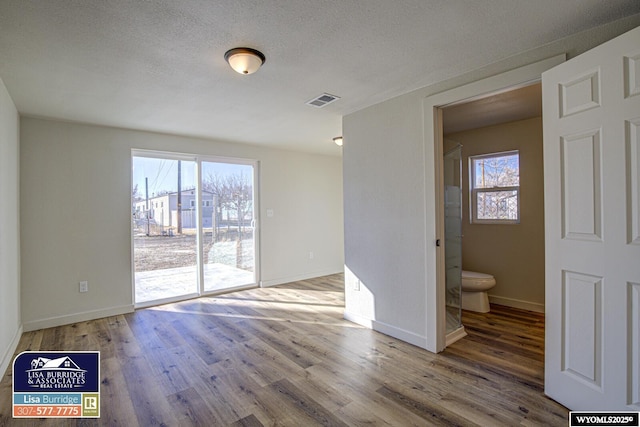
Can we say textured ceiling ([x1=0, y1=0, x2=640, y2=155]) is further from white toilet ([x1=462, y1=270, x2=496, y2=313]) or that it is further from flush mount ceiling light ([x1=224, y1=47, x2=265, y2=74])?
white toilet ([x1=462, y1=270, x2=496, y2=313])

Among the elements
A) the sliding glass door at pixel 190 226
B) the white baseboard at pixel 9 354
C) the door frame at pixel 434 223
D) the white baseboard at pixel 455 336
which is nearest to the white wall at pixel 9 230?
the white baseboard at pixel 9 354

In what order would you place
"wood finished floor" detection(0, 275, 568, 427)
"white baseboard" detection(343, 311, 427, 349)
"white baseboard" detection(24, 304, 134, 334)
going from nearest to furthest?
"wood finished floor" detection(0, 275, 568, 427)
"white baseboard" detection(343, 311, 427, 349)
"white baseboard" detection(24, 304, 134, 334)

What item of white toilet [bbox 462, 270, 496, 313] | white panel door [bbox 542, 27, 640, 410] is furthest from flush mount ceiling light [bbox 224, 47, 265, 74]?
white toilet [bbox 462, 270, 496, 313]

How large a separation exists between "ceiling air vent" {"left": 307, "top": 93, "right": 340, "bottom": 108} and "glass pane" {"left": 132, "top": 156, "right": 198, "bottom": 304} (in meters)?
2.36

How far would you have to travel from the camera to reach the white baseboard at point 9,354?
2496 mm

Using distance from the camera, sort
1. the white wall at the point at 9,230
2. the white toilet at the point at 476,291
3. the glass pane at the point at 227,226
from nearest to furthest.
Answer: the white wall at the point at 9,230
the white toilet at the point at 476,291
the glass pane at the point at 227,226

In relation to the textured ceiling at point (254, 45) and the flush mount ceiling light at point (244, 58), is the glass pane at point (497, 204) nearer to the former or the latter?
the textured ceiling at point (254, 45)

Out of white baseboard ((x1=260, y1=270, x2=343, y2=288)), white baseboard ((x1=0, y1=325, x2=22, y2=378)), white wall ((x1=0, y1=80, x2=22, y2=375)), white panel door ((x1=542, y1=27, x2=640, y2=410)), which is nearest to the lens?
white panel door ((x1=542, y1=27, x2=640, y2=410))

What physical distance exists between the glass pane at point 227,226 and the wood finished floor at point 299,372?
112 cm

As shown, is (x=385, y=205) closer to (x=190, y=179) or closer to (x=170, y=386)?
(x=170, y=386)

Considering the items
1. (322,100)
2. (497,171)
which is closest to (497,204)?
(497,171)

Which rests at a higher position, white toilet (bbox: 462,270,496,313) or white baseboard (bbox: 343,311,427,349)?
white toilet (bbox: 462,270,496,313)

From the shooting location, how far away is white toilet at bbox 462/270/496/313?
380 cm

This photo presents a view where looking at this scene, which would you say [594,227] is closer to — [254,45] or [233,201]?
[254,45]
